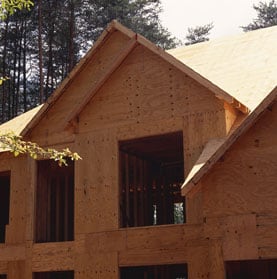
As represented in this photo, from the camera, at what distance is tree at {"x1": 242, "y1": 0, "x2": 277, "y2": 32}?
50812 millimetres

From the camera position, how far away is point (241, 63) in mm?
17828

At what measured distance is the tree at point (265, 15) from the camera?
5081 centimetres

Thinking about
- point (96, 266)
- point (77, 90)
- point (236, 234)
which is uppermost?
point (77, 90)

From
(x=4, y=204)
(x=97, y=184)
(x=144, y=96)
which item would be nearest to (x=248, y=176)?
(x=144, y=96)

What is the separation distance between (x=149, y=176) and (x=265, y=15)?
1368 inches

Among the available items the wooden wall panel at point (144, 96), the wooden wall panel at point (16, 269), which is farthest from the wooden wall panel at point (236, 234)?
the wooden wall panel at point (16, 269)

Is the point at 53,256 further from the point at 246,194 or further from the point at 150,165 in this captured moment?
the point at 246,194

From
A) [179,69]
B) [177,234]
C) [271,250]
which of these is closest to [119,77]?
[179,69]

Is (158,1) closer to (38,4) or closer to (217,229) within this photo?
(38,4)

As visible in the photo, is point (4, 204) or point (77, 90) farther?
point (4, 204)

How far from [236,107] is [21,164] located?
748 cm

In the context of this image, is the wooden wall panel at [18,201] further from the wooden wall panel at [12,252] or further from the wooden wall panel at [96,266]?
the wooden wall panel at [96,266]

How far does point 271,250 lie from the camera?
1178 cm

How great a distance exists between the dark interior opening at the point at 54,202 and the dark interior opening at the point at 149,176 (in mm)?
2400
